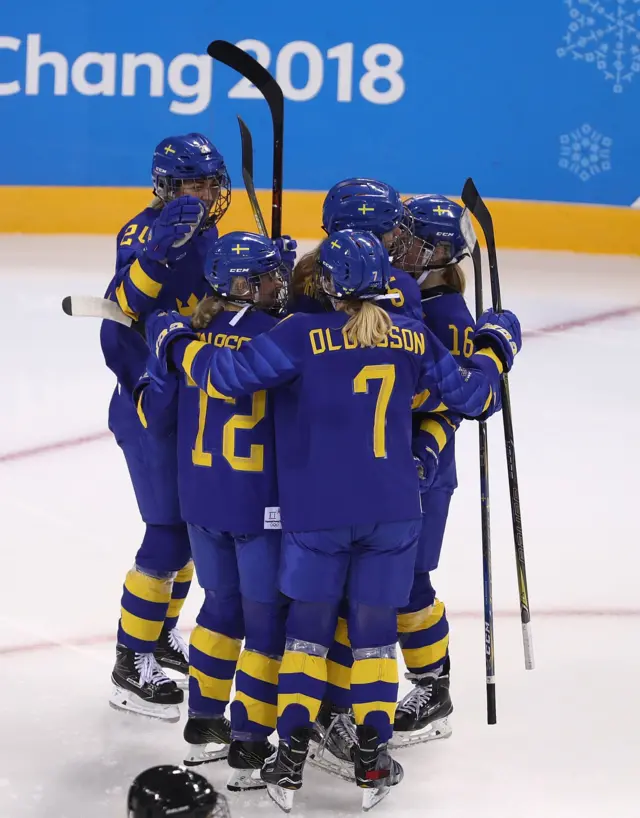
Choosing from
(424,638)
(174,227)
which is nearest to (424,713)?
(424,638)

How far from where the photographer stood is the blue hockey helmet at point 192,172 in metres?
3.15

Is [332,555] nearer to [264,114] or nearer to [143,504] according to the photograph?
[143,504]

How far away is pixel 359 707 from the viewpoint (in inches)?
112

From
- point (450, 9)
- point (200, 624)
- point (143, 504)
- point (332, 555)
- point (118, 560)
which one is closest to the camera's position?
point (332, 555)

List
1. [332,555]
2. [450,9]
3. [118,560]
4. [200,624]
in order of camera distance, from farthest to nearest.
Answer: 1. [450,9]
2. [118,560]
3. [200,624]
4. [332,555]

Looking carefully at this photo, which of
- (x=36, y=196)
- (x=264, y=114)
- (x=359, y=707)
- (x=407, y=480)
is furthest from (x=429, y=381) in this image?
(x=36, y=196)

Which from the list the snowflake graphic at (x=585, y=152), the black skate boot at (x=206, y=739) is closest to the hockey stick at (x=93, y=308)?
the black skate boot at (x=206, y=739)

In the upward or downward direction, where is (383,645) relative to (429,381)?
downward

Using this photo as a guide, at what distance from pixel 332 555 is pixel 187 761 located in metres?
0.60

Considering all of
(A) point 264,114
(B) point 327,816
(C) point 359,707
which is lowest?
(B) point 327,816

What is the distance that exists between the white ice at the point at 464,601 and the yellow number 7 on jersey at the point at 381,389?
76 centimetres

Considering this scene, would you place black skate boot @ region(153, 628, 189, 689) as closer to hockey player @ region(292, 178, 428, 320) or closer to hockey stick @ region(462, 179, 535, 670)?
hockey stick @ region(462, 179, 535, 670)

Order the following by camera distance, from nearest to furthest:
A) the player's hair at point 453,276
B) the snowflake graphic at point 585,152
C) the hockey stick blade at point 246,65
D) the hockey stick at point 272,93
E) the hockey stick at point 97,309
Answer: the hockey stick at point 97,309
the player's hair at point 453,276
the hockey stick at point 272,93
the hockey stick blade at point 246,65
the snowflake graphic at point 585,152

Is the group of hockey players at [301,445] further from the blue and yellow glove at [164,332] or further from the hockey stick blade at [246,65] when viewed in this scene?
the hockey stick blade at [246,65]
